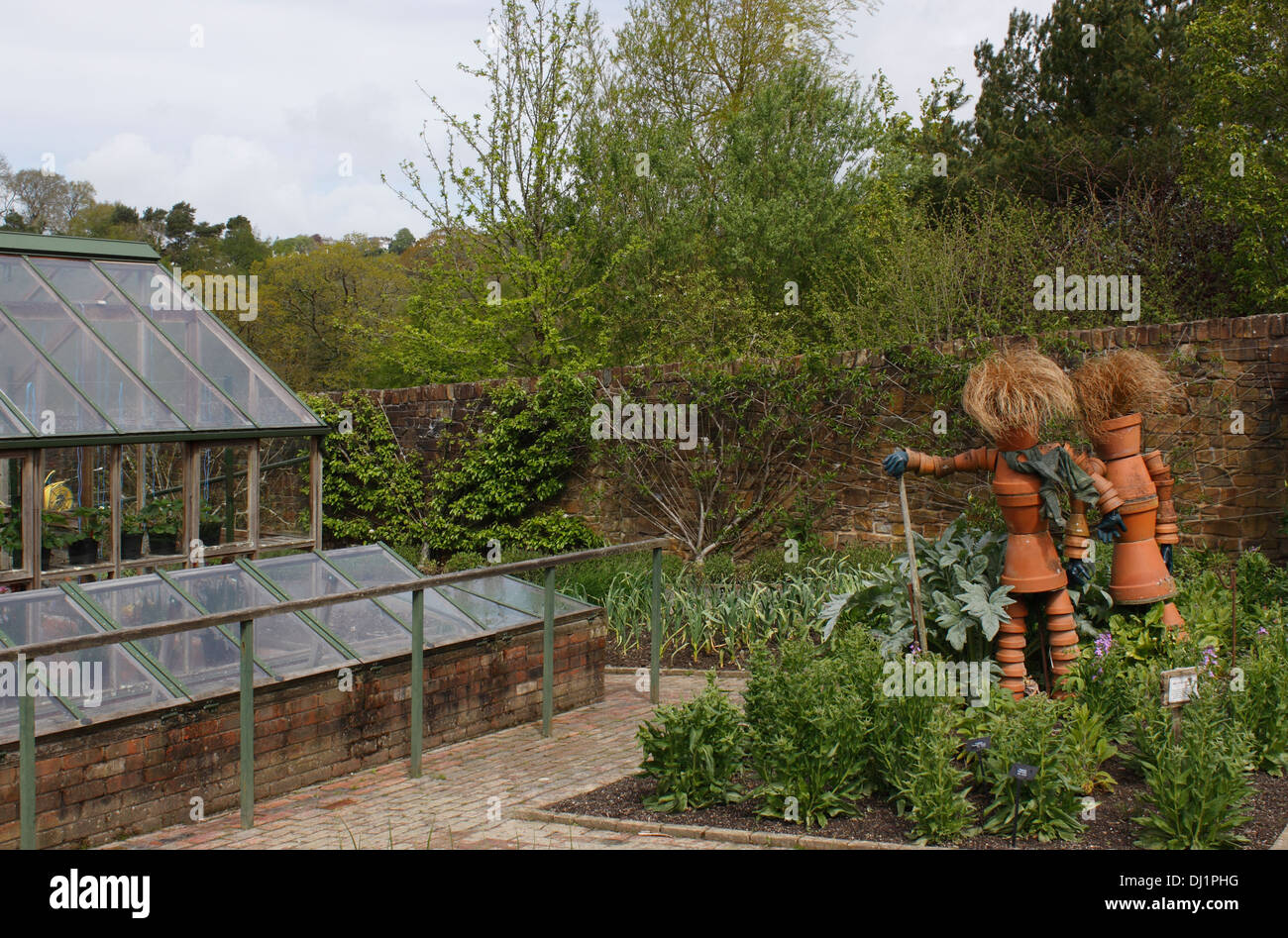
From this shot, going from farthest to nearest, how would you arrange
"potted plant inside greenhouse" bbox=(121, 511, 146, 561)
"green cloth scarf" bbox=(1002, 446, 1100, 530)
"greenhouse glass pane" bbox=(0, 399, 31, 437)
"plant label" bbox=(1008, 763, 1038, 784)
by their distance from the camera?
"potted plant inside greenhouse" bbox=(121, 511, 146, 561) → "greenhouse glass pane" bbox=(0, 399, 31, 437) → "green cloth scarf" bbox=(1002, 446, 1100, 530) → "plant label" bbox=(1008, 763, 1038, 784)

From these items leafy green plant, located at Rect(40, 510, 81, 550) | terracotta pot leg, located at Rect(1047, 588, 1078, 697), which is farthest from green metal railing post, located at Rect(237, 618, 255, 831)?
leafy green plant, located at Rect(40, 510, 81, 550)

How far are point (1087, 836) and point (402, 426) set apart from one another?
11.9 metres

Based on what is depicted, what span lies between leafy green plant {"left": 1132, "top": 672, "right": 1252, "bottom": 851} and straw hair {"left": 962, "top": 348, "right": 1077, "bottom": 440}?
175 centimetres

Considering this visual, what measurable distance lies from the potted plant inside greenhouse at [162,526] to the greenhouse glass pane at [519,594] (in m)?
4.30

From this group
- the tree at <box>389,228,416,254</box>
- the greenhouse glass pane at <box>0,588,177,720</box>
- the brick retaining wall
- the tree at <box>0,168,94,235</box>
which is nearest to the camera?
the brick retaining wall

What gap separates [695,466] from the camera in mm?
11828

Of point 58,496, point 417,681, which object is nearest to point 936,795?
point 417,681

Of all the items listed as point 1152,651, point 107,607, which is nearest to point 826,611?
point 1152,651

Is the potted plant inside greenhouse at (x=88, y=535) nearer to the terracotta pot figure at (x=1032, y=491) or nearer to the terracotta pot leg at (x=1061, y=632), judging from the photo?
the terracotta pot figure at (x=1032, y=491)

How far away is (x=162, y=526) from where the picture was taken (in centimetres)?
1011

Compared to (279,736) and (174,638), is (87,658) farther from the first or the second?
(279,736)

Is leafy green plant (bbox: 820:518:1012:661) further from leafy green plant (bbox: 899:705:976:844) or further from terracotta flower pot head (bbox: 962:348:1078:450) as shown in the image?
leafy green plant (bbox: 899:705:976:844)

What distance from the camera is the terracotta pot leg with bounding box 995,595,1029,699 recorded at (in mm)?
5602

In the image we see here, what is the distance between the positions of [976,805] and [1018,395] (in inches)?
84.0
